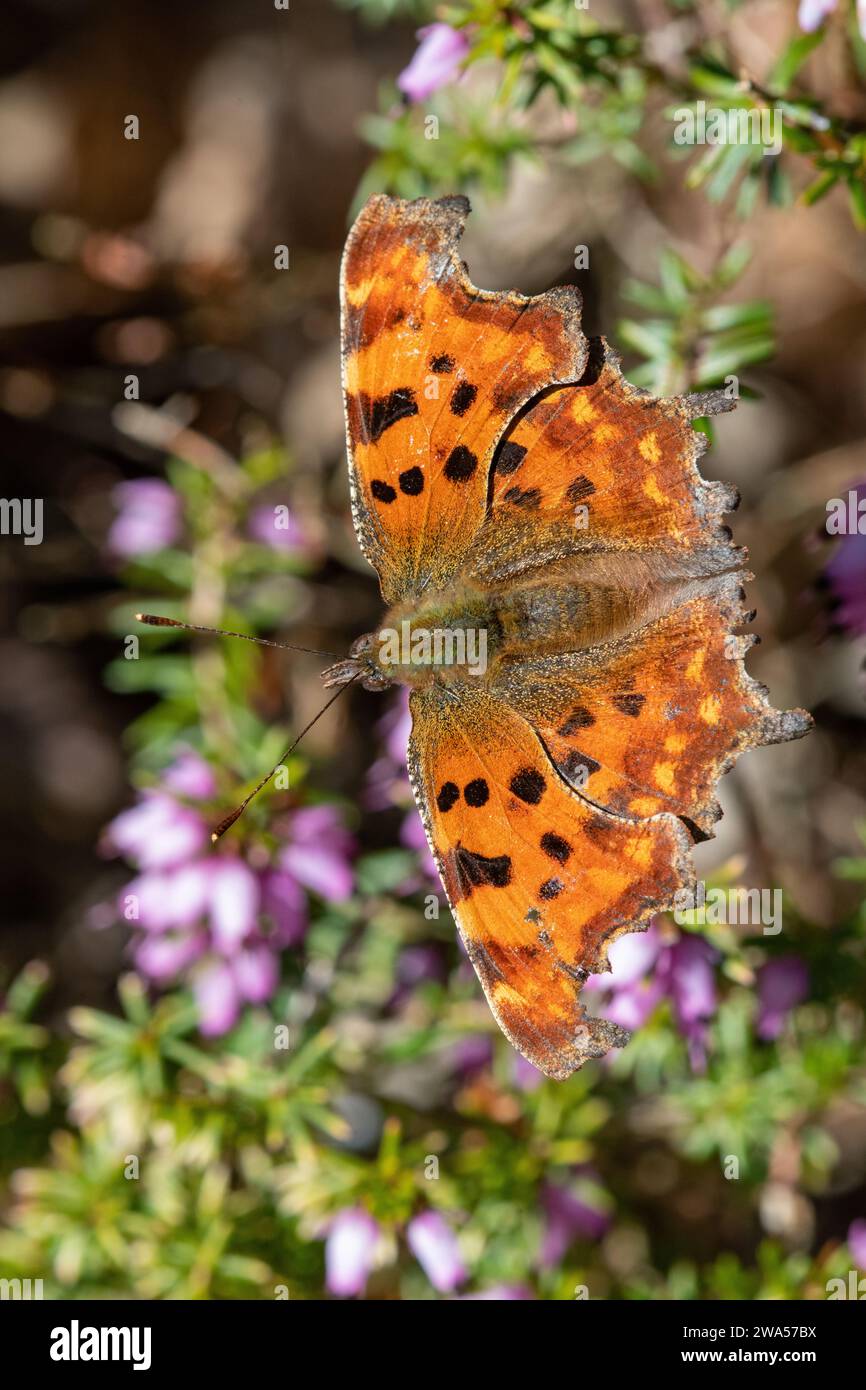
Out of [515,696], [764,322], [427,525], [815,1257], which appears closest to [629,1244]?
[815,1257]

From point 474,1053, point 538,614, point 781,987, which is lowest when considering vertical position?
point 474,1053

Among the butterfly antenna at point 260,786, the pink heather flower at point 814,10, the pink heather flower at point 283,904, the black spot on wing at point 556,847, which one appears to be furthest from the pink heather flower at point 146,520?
the pink heather flower at point 814,10

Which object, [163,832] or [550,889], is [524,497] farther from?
[163,832]

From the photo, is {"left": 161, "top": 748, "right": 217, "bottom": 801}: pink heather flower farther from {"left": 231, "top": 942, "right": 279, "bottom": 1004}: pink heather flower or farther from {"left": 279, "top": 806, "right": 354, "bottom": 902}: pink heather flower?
{"left": 231, "top": 942, "right": 279, "bottom": 1004}: pink heather flower

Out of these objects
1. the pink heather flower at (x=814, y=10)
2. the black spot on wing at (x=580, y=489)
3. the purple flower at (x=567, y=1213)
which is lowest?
the purple flower at (x=567, y=1213)

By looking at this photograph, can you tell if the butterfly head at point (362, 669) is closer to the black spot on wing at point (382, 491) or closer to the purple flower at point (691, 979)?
the black spot on wing at point (382, 491)

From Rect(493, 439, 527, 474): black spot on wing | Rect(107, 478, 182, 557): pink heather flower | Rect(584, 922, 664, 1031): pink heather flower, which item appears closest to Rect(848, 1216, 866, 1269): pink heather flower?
Rect(584, 922, 664, 1031): pink heather flower

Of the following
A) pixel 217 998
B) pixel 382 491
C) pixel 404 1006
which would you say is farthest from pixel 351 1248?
pixel 382 491
